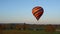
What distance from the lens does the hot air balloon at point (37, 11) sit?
28.8 m

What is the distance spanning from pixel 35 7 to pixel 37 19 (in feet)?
4.77

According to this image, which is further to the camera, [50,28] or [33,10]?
[33,10]

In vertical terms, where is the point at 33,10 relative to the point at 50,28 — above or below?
above

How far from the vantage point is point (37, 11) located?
28859 millimetres

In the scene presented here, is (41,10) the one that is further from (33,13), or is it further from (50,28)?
(50,28)

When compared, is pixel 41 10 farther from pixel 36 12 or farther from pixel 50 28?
pixel 50 28

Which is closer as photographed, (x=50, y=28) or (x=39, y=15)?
(x=50, y=28)

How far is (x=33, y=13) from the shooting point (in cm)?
2947

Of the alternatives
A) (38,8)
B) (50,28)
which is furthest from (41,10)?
(50,28)

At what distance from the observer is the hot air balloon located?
28766 millimetres

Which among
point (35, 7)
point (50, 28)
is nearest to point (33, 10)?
point (35, 7)

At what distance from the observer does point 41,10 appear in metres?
28.8

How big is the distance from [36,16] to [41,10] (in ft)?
3.84

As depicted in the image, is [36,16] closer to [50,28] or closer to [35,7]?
[35,7]
